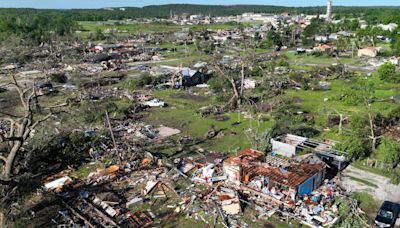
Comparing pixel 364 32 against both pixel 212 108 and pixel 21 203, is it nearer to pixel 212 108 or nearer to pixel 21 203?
pixel 212 108

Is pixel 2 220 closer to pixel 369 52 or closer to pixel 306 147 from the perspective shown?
pixel 306 147

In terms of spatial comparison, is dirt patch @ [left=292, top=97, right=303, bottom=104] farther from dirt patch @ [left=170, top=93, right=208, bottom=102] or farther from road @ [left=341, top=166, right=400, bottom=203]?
road @ [left=341, top=166, right=400, bottom=203]

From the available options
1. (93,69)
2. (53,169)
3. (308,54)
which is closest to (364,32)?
(308,54)

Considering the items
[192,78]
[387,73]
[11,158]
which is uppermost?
[11,158]

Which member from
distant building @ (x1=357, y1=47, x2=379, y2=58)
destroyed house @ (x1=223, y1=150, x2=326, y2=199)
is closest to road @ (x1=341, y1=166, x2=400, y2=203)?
destroyed house @ (x1=223, y1=150, x2=326, y2=199)

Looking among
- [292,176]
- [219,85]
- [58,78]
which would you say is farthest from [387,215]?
[58,78]
